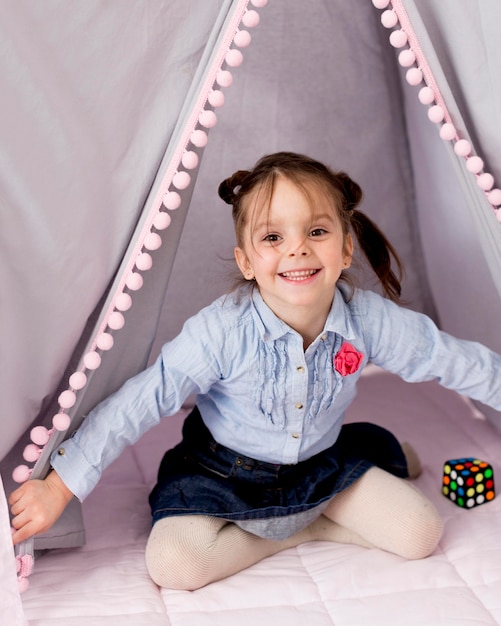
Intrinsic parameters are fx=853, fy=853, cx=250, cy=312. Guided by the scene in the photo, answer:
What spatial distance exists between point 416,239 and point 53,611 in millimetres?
1218

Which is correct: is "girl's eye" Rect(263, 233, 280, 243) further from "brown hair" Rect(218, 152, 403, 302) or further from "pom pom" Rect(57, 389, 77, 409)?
"pom pom" Rect(57, 389, 77, 409)

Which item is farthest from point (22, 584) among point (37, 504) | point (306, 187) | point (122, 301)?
point (306, 187)

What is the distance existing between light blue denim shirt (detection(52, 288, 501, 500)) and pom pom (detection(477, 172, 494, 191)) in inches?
10.6

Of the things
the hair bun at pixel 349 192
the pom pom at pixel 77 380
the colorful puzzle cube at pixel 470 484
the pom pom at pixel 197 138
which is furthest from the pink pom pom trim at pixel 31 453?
the colorful puzzle cube at pixel 470 484

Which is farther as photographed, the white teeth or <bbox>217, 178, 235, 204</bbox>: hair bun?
<bbox>217, 178, 235, 204</bbox>: hair bun

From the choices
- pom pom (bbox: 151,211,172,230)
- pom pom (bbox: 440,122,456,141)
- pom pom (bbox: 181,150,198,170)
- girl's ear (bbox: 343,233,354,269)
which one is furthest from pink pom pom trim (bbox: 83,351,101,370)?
pom pom (bbox: 440,122,456,141)

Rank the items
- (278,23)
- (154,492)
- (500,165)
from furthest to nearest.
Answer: (278,23) < (154,492) < (500,165)

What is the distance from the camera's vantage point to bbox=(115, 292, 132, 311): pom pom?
1.32m

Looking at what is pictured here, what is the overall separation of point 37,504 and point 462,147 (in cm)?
86

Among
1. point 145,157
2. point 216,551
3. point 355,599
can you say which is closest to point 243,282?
point 145,157

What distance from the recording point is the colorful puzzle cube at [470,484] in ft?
5.19

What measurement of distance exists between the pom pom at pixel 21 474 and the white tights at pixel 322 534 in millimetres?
237

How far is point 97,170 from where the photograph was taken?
1.31m

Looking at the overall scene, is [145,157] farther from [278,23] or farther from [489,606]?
[489,606]
